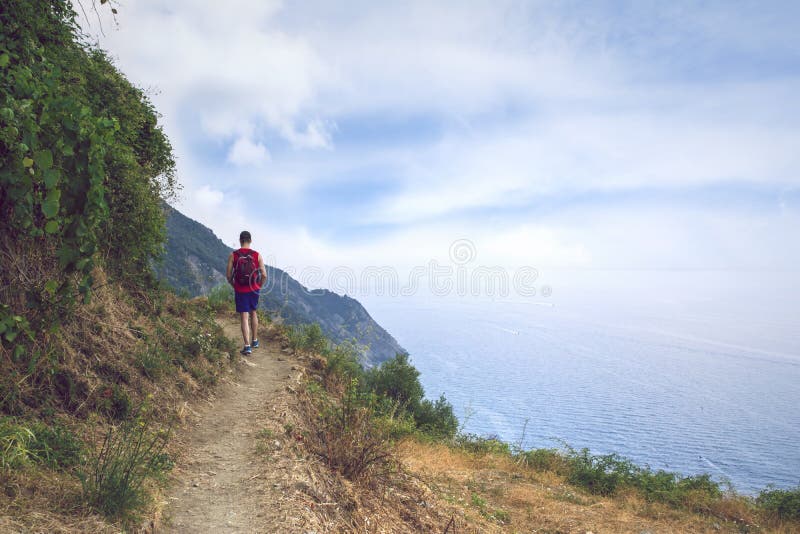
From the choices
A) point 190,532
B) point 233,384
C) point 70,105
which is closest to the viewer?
point 190,532

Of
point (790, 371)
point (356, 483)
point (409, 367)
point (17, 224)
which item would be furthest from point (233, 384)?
point (790, 371)

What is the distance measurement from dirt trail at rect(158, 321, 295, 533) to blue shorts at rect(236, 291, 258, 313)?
181 centimetres

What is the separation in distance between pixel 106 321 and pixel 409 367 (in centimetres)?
2921

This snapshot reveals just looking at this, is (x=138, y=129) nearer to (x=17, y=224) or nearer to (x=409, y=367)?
(x=17, y=224)

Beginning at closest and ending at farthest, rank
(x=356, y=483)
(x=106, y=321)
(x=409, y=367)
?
(x=356, y=483) < (x=106, y=321) < (x=409, y=367)

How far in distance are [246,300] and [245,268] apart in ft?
2.75

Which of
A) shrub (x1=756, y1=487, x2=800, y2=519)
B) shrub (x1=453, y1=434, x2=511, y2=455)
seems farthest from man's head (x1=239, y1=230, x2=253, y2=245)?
shrub (x1=756, y1=487, x2=800, y2=519)

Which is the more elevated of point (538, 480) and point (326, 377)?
point (326, 377)

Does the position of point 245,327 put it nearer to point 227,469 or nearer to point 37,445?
point 227,469

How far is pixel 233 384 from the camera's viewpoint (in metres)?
8.67

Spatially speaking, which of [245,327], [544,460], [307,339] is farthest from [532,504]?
[245,327]

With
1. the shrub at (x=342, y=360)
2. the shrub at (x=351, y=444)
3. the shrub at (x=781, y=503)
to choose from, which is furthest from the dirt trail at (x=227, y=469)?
the shrub at (x=781, y=503)

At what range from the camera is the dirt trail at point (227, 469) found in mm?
3904

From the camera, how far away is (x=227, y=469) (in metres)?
5.09
